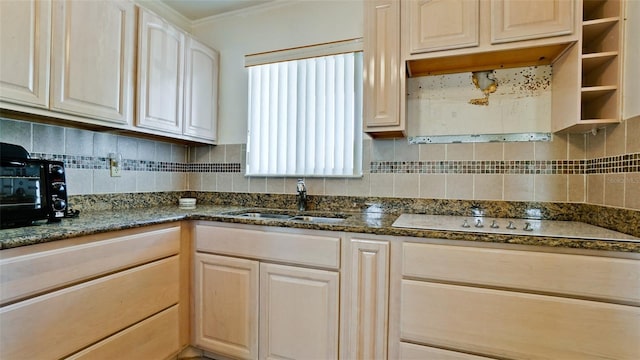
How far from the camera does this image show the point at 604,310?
3.65 feet

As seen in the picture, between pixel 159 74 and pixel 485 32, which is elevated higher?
pixel 485 32

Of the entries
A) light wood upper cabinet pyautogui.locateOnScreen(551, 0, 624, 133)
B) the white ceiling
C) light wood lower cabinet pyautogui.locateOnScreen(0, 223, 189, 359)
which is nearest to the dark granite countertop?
light wood lower cabinet pyautogui.locateOnScreen(0, 223, 189, 359)

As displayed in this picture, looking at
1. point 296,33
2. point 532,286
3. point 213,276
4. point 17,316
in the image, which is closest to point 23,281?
point 17,316

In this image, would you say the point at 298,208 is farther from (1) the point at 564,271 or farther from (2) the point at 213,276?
(1) the point at 564,271

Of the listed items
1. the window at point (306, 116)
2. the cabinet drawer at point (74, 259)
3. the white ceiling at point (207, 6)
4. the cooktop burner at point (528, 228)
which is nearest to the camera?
the cabinet drawer at point (74, 259)

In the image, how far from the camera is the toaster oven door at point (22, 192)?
1.23 meters

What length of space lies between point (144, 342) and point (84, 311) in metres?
0.38

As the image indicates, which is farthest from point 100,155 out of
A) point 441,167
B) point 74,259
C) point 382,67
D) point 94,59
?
point 441,167

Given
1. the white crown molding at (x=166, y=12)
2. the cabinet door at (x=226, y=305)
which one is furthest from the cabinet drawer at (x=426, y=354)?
the white crown molding at (x=166, y=12)

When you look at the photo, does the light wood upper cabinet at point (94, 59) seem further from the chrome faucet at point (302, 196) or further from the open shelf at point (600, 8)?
the open shelf at point (600, 8)

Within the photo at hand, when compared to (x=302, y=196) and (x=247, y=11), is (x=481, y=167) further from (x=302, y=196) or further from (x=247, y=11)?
(x=247, y=11)

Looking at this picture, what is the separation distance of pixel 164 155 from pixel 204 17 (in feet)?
3.83

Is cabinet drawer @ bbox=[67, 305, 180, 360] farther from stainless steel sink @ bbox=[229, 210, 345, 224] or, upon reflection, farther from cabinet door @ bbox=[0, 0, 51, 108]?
cabinet door @ bbox=[0, 0, 51, 108]

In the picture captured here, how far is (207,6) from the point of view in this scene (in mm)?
2316
